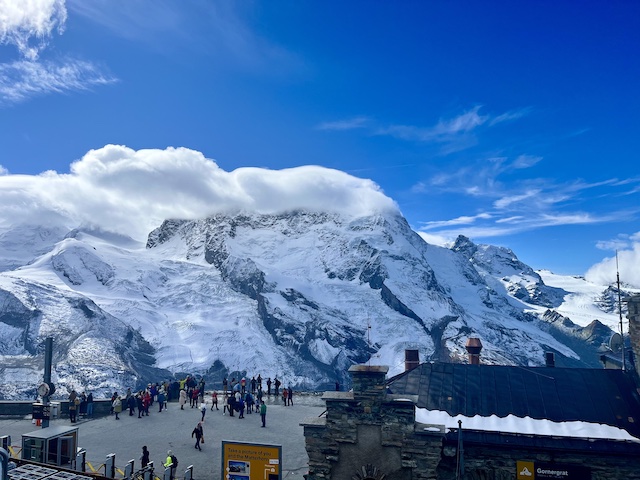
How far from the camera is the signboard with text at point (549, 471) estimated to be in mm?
16859

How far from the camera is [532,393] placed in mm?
19953

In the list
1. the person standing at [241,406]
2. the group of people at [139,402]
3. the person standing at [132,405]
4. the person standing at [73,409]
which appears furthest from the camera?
the person standing at [132,405]

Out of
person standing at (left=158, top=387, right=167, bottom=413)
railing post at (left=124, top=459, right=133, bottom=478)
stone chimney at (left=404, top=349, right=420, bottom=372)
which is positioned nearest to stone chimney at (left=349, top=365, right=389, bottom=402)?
railing post at (left=124, top=459, right=133, bottom=478)

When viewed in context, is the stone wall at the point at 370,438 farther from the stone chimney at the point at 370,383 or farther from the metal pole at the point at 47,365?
the metal pole at the point at 47,365

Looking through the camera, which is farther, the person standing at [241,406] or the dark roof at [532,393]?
the person standing at [241,406]

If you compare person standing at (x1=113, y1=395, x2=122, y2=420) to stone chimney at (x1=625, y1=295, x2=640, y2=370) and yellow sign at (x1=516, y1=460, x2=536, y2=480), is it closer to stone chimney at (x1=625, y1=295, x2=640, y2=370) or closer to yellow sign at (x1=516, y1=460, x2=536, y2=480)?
yellow sign at (x1=516, y1=460, x2=536, y2=480)

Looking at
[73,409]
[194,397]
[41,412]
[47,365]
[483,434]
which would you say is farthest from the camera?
[194,397]

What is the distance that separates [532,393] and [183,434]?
17.0 metres

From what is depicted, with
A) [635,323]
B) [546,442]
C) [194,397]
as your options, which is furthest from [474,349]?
[194,397]

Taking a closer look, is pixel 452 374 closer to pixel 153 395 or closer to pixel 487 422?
pixel 487 422

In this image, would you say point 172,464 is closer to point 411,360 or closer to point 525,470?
point 525,470

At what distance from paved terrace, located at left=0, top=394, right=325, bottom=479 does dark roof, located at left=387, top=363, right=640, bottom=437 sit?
6.56m

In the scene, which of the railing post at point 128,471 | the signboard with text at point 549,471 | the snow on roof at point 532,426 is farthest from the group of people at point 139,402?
the signboard with text at point 549,471

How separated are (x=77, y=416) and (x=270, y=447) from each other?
18.0 meters
